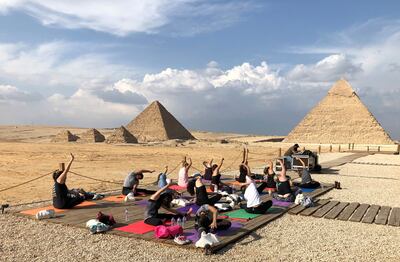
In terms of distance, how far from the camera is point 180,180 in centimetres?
1337

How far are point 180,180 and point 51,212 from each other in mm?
5445

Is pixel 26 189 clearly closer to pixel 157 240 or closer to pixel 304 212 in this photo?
pixel 157 240

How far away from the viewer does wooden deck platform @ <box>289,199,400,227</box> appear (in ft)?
29.6

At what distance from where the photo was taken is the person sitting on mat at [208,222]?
7238 millimetres

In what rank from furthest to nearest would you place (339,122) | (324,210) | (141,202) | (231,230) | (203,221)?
(339,122), (141,202), (324,210), (231,230), (203,221)

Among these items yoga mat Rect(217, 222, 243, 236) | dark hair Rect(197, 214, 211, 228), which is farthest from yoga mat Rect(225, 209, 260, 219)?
dark hair Rect(197, 214, 211, 228)

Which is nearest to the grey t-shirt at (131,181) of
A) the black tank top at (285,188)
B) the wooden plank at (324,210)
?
the black tank top at (285,188)

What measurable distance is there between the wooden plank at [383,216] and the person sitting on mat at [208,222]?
3.90 m

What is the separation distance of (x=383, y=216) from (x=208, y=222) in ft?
16.4

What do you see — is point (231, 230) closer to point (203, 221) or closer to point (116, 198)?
point (203, 221)

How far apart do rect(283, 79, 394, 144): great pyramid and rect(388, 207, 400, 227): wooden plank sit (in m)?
79.3

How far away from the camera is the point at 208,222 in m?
7.31

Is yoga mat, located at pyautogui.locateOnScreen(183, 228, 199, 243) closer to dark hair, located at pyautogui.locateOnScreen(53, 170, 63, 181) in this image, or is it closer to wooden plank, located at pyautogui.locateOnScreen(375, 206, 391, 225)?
dark hair, located at pyautogui.locateOnScreen(53, 170, 63, 181)

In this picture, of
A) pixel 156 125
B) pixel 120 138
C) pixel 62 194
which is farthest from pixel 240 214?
pixel 156 125
